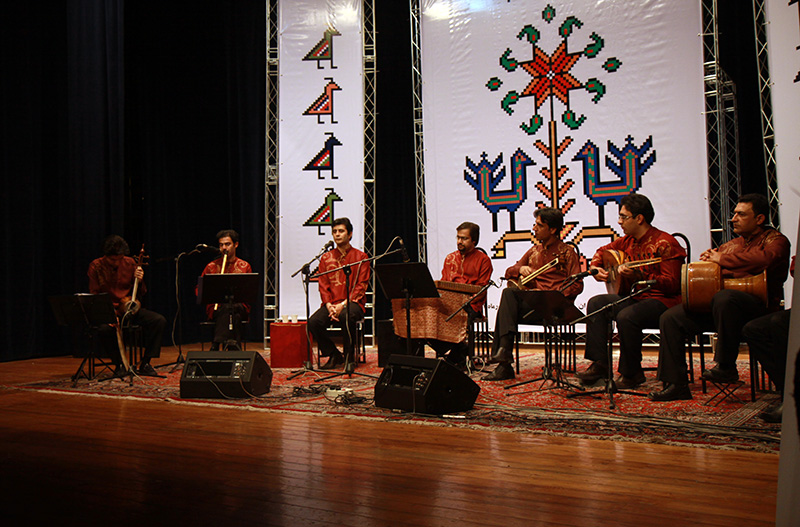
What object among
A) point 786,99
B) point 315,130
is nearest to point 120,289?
point 315,130

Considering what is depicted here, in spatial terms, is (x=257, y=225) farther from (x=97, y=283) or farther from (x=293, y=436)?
(x=293, y=436)

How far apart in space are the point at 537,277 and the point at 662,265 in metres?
1.12

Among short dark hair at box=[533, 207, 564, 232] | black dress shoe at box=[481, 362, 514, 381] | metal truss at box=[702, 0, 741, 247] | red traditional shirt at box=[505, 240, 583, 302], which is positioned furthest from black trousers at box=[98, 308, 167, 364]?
metal truss at box=[702, 0, 741, 247]

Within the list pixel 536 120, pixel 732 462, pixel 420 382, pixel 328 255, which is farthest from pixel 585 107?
pixel 732 462

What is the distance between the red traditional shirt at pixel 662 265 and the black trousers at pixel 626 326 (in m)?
0.09

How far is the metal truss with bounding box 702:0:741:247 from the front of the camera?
586 centimetres

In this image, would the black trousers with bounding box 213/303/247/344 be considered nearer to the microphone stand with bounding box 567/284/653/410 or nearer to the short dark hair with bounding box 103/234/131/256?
the short dark hair with bounding box 103/234/131/256

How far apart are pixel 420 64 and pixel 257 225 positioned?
119 inches

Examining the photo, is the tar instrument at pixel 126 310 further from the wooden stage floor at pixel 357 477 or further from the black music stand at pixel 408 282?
the black music stand at pixel 408 282

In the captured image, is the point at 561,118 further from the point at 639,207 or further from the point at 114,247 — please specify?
the point at 114,247

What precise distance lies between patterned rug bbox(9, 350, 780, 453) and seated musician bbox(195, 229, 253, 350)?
690 mm

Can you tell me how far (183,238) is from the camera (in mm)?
8586

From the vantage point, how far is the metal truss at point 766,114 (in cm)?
546

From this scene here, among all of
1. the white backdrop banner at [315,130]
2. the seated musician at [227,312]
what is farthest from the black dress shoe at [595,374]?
the white backdrop banner at [315,130]
